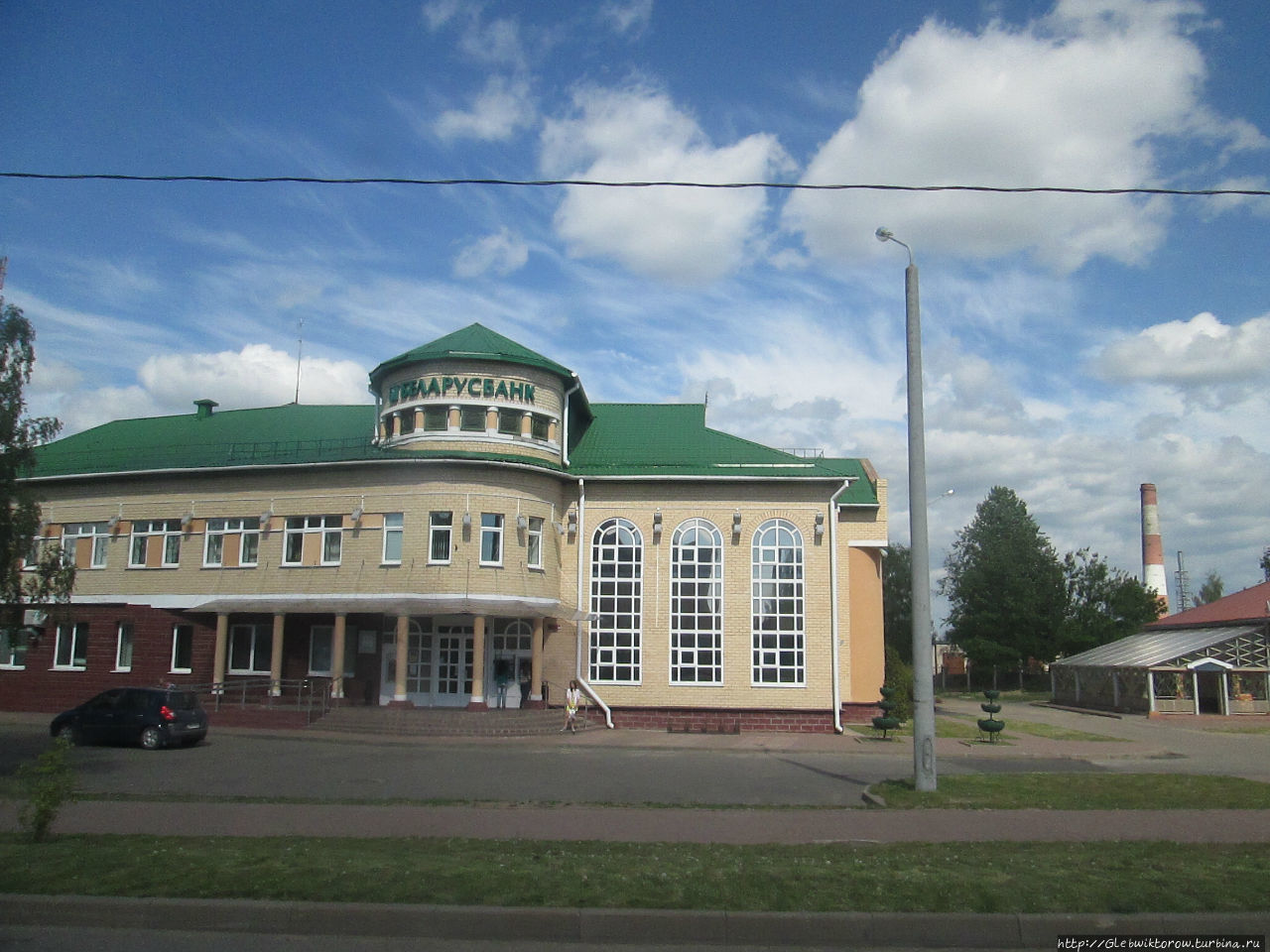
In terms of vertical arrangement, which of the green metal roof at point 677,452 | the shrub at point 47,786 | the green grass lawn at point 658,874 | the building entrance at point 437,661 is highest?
the green metal roof at point 677,452

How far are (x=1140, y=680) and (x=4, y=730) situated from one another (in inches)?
1627

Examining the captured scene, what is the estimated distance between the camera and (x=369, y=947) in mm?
7262

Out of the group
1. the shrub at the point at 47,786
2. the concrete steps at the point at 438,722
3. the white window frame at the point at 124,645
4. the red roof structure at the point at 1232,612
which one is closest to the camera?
the shrub at the point at 47,786

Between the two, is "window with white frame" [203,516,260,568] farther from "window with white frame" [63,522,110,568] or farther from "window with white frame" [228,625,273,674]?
"window with white frame" [63,522,110,568]

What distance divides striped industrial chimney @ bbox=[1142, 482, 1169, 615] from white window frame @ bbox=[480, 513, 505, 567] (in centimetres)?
5966

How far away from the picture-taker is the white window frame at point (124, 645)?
1235 inches

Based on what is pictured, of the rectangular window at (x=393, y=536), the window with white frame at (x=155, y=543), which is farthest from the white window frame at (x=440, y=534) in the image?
the window with white frame at (x=155, y=543)

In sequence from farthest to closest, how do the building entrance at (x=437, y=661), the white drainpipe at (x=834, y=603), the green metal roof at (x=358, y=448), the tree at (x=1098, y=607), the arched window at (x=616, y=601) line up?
the tree at (x=1098, y=607)
the green metal roof at (x=358, y=448)
the arched window at (x=616, y=601)
the building entrance at (x=437, y=661)
the white drainpipe at (x=834, y=603)

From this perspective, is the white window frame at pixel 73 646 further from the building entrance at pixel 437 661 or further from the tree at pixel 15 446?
the tree at pixel 15 446

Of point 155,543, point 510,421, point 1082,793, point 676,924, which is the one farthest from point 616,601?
point 676,924

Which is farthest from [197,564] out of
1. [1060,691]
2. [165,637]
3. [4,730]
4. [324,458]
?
[1060,691]

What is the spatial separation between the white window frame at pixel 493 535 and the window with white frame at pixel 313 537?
4.63m

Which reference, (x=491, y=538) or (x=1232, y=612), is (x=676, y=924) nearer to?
(x=491, y=538)

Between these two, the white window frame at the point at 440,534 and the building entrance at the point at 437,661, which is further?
the building entrance at the point at 437,661
